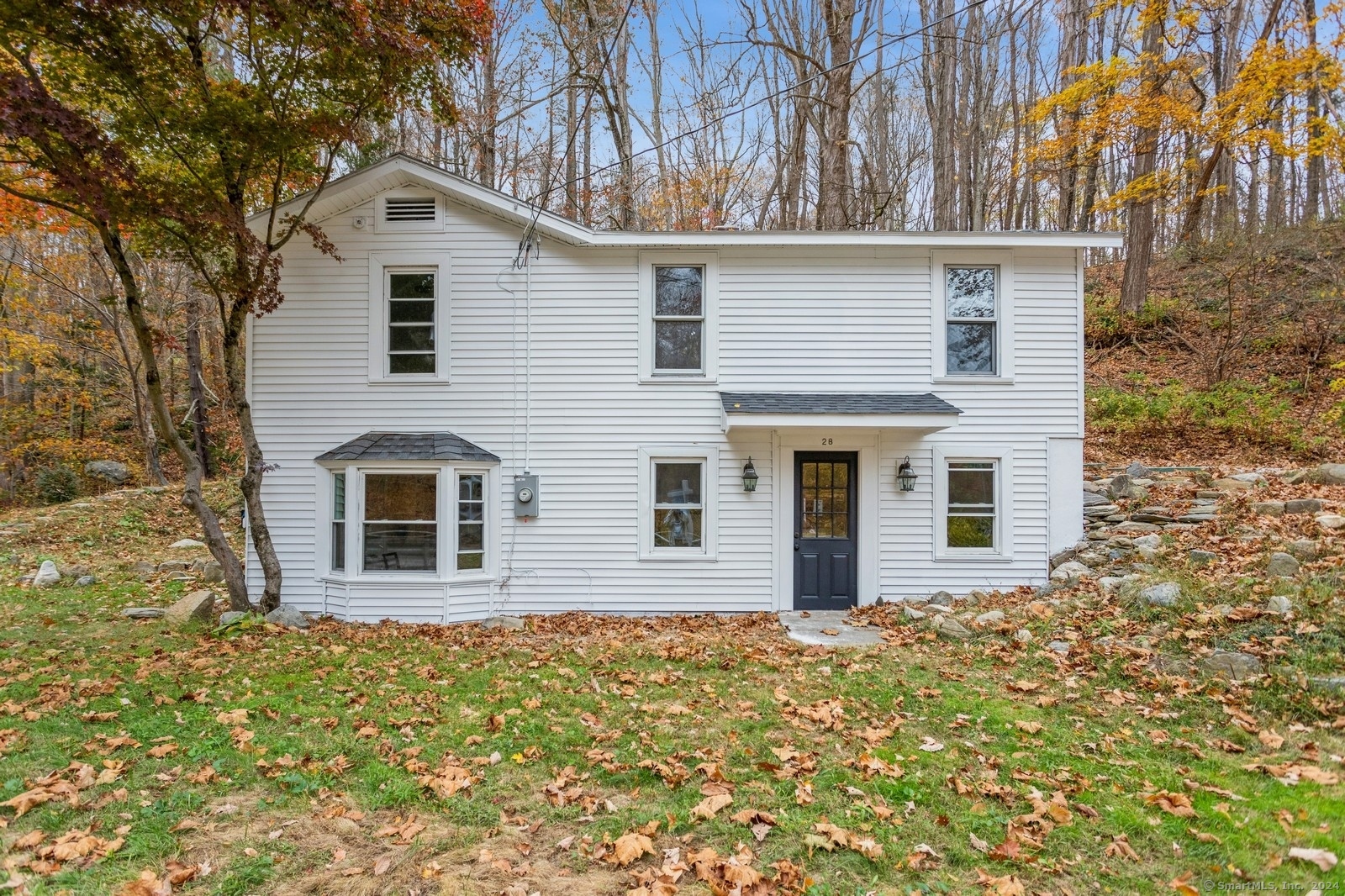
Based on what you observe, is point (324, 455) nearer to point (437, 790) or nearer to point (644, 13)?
point (437, 790)

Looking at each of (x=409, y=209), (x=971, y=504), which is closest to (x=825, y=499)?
(x=971, y=504)

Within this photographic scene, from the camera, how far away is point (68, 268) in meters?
17.0

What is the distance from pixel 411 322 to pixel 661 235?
369 centimetres

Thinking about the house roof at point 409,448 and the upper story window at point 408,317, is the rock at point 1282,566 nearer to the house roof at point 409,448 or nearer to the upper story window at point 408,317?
the house roof at point 409,448

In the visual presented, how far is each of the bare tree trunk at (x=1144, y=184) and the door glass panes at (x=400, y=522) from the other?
57.1ft

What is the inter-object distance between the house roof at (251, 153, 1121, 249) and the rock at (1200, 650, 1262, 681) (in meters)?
5.63

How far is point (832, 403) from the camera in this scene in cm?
830

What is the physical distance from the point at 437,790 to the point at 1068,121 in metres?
20.4

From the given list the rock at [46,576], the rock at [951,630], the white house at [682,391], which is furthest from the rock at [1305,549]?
the rock at [46,576]

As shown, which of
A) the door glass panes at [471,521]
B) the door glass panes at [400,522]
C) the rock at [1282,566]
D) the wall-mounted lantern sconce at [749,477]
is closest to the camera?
the rock at [1282,566]

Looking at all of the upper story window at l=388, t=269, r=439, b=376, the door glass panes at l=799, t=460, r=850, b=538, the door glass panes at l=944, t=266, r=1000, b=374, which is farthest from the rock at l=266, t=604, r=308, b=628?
the door glass panes at l=944, t=266, r=1000, b=374

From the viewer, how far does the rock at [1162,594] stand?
6.30 meters

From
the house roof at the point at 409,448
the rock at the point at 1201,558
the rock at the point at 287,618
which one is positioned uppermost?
the house roof at the point at 409,448

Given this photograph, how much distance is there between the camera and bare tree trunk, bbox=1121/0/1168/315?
14891 millimetres
